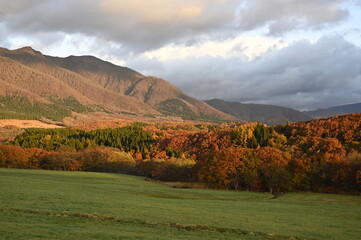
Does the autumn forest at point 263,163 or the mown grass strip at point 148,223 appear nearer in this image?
the mown grass strip at point 148,223

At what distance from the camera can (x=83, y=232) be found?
1038 inches

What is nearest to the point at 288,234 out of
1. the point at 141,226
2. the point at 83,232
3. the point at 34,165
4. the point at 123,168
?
the point at 141,226

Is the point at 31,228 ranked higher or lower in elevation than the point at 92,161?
higher

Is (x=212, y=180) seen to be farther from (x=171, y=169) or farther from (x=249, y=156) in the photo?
(x=171, y=169)

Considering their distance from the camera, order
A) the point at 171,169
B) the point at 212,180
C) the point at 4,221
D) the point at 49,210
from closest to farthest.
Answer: the point at 4,221, the point at 49,210, the point at 212,180, the point at 171,169

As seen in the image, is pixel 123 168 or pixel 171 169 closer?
pixel 171 169

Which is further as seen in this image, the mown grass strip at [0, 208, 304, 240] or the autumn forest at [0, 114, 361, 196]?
the autumn forest at [0, 114, 361, 196]

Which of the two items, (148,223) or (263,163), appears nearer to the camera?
(148,223)

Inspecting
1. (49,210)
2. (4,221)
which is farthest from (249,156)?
(4,221)

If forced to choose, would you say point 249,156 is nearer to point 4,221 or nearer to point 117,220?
point 117,220

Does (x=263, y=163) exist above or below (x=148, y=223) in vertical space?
below

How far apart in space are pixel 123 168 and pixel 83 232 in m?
145

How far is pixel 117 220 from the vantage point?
34.5m

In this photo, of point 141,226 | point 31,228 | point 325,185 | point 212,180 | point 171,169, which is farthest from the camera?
point 171,169
